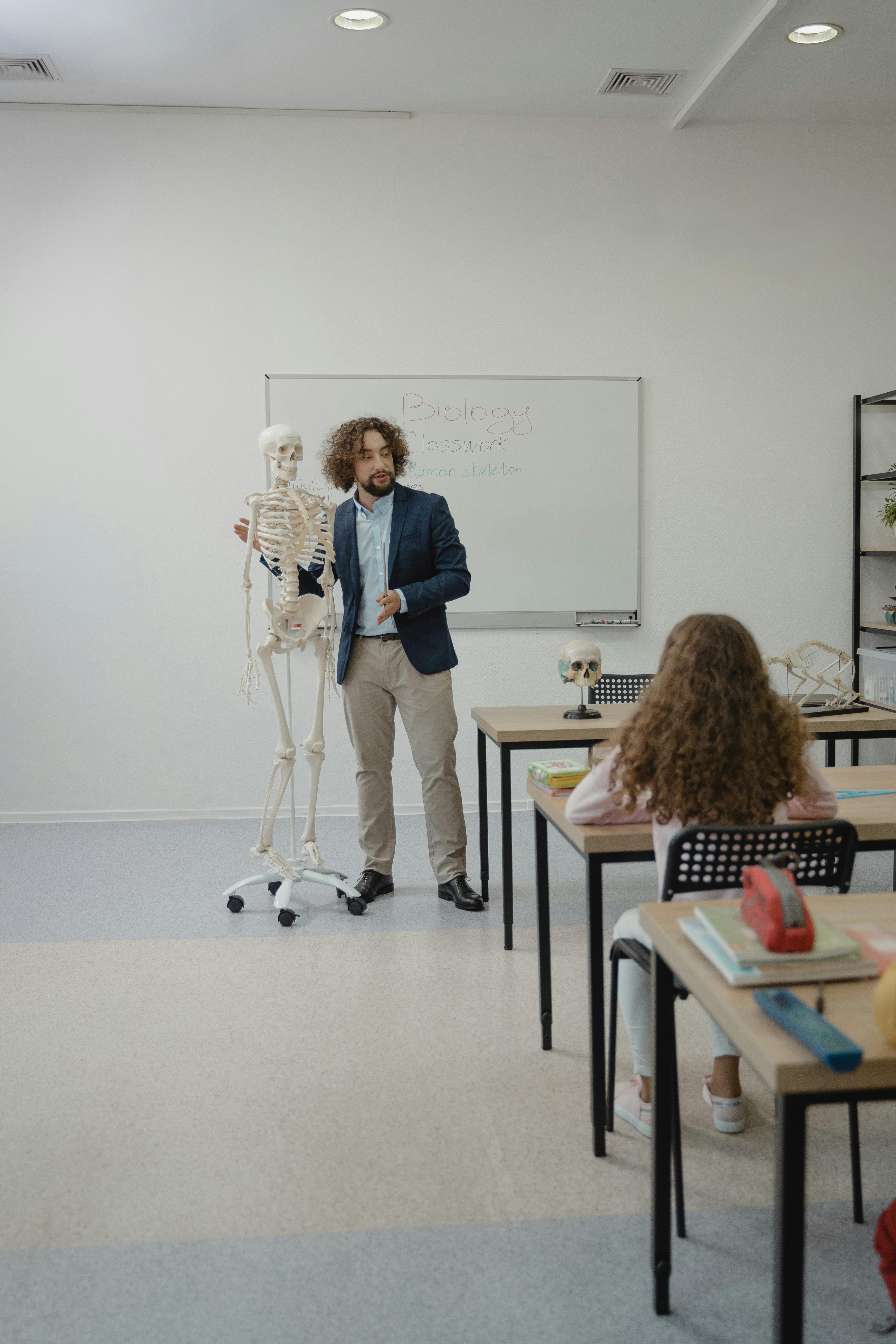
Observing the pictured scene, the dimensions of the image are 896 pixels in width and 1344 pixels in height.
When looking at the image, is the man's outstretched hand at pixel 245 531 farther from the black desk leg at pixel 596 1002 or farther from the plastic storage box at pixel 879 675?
the plastic storage box at pixel 879 675

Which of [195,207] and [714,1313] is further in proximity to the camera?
[195,207]

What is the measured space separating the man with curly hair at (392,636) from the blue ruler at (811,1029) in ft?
8.09

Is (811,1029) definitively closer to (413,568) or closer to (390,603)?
(390,603)

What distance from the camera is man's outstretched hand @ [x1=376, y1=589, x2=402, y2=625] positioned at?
341cm

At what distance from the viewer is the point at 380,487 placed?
360 centimetres

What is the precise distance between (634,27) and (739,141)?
1.10 metres

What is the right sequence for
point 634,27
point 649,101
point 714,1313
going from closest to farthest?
point 714,1313
point 634,27
point 649,101

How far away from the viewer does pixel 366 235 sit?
486 centimetres

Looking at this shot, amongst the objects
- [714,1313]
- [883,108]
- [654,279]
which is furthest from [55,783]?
[883,108]

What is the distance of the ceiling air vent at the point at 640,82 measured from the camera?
442cm

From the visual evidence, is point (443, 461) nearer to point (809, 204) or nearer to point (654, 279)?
point (654, 279)

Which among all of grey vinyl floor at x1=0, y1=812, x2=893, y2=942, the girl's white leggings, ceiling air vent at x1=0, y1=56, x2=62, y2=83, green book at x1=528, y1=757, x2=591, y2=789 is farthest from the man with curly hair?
ceiling air vent at x1=0, y1=56, x2=62, y2=83

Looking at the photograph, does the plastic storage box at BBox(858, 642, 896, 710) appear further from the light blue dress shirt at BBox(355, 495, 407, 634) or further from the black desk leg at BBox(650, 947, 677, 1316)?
the black desk leg at BBox(650, 947, 677, 1316)

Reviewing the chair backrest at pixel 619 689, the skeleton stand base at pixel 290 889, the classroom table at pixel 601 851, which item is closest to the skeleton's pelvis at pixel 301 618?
the skeleton stand base at pixel 290 889
